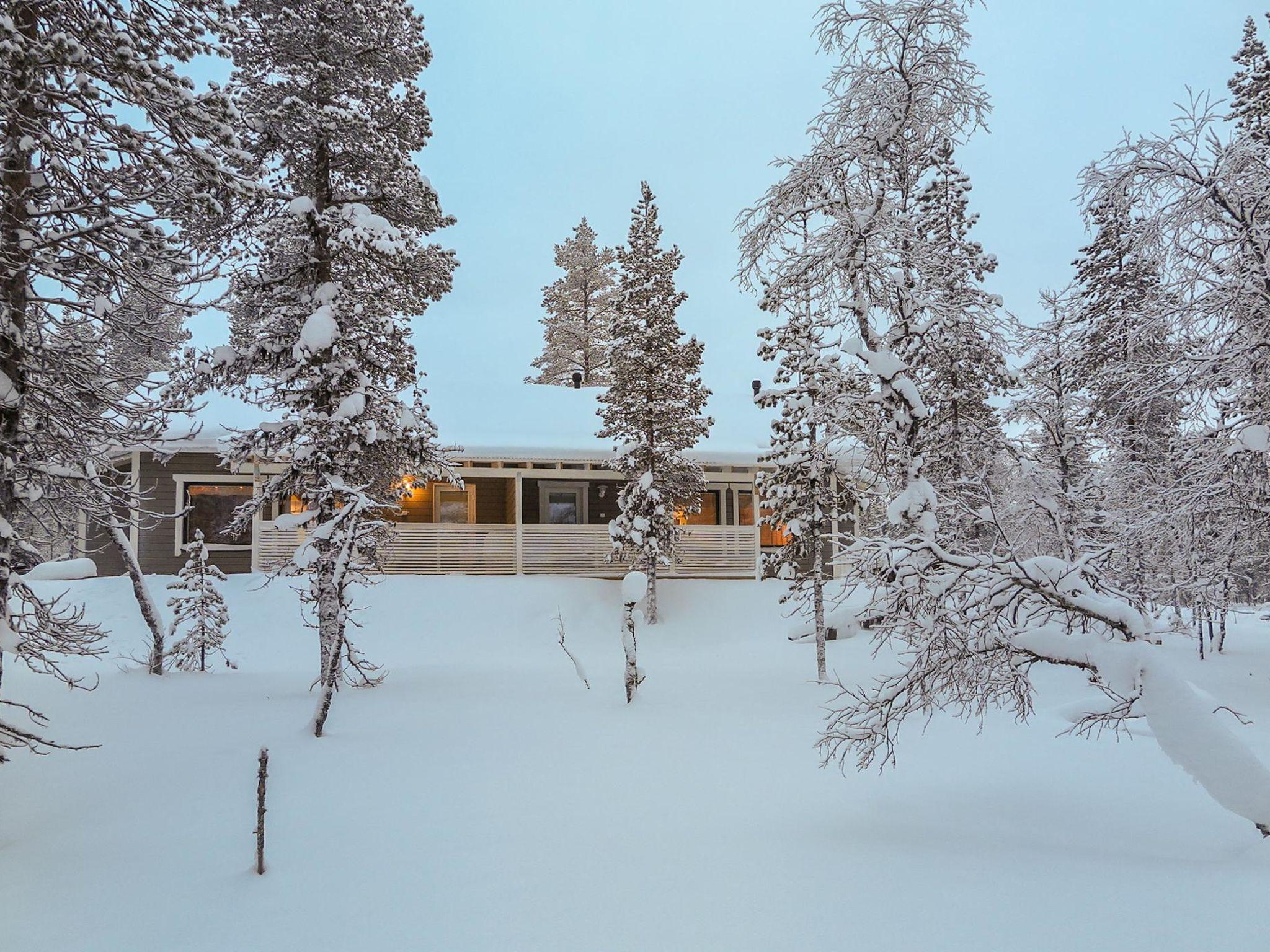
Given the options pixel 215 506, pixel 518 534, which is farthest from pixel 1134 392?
pixel 215 506

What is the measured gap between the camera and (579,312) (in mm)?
40875

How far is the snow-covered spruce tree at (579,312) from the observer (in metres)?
40.5

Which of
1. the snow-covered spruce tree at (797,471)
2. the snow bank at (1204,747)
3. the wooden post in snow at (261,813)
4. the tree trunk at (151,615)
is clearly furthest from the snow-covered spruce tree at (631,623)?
the tree trunk at (151,615)

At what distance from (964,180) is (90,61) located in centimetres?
1572

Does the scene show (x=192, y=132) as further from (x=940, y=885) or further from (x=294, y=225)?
(x=940, y=885)

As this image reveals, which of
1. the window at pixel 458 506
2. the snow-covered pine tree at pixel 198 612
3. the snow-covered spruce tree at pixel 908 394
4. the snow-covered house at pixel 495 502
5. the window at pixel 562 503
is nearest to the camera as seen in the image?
the snow-covered spruce tree at pixel 908 394

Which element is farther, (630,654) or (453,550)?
(453,550)

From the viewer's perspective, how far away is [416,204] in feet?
43.5

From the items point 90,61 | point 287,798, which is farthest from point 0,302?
point 287,798

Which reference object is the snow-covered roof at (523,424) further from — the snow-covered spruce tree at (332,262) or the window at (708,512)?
the snow-covered spruce tree at (332,262)

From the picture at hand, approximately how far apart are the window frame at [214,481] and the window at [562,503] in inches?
313

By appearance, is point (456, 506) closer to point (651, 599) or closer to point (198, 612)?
point (651, 599)

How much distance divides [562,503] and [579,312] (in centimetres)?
1685

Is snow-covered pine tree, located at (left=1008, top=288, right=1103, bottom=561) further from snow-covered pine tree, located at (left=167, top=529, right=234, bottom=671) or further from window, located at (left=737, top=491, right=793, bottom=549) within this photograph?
Result: snow-covered pine tree, located at (left=167, top=529, right=234, bottom=671)
